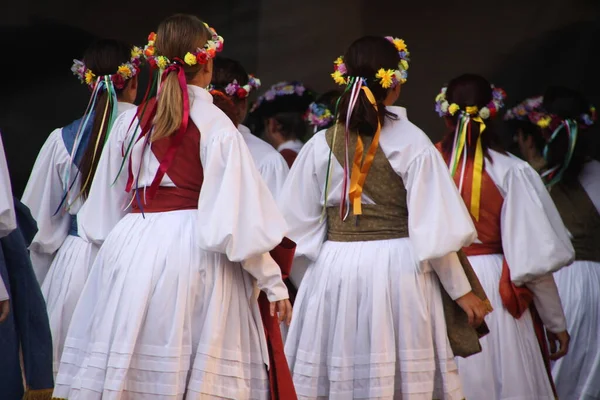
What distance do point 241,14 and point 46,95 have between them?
1.44 meters

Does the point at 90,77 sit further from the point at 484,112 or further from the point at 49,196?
the point at 484,112

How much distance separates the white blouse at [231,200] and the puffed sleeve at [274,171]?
1.69m

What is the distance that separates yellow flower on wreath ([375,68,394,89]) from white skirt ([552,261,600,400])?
88.2 inches

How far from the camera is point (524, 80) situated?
22.2 feet

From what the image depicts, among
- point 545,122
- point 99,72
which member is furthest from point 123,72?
point 545,122

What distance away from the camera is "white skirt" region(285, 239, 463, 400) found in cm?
363

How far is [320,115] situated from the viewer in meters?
5.95

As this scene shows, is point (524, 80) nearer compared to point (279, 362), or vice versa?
point (279, 362)

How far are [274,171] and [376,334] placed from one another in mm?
1663

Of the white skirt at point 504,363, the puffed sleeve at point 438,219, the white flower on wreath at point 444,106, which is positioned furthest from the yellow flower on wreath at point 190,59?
the white skirt at point 504,363

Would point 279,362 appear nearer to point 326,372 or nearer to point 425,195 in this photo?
point 326,372

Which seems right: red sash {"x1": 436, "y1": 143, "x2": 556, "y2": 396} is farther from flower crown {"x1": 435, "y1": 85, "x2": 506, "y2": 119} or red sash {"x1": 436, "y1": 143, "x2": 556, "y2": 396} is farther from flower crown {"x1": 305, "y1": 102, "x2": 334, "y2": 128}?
flower crown {"x1": 305, "y1": 102, "x2": 334, "y2": 128}

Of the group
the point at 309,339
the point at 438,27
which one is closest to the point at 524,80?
the point at 438,27

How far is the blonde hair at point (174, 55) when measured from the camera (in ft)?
10.9
